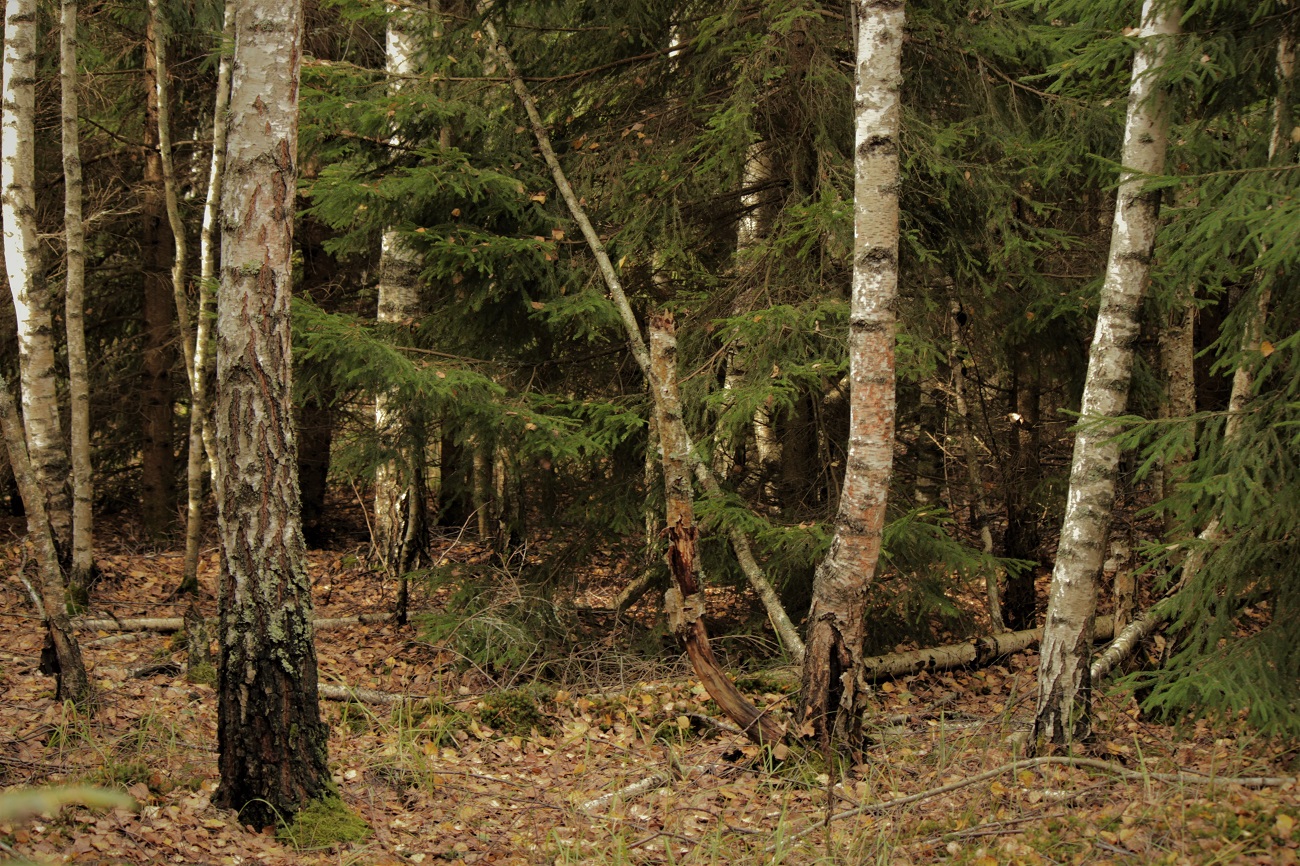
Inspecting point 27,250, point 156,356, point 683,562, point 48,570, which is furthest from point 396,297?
point 683,562

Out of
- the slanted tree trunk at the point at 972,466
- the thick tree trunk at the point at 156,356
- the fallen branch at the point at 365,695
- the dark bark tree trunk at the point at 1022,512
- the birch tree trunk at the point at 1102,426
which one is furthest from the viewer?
the thick tree trunk at the point at 156,356

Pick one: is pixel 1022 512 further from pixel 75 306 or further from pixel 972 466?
pixel 75 306

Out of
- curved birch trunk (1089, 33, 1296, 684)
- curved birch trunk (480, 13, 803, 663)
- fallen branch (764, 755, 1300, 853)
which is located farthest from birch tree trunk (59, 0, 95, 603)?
curved birch trunk (1089, 33, 1296, 684)

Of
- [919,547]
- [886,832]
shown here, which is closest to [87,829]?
[886,832]

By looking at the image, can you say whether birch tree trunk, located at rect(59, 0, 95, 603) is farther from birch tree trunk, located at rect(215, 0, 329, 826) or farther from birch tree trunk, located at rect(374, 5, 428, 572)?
birch tree trunk, located at rect(215, 0, 329, 826)

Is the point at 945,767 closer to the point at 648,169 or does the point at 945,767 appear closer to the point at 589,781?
the point at 589,781

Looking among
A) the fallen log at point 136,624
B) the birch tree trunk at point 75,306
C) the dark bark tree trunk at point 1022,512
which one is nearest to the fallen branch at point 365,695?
the fallen log at point 136,624

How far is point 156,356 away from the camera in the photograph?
1175 cm

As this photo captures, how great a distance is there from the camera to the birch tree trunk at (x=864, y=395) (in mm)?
5414

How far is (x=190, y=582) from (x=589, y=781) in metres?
4.51

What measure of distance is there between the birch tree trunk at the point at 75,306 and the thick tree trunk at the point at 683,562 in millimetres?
6089

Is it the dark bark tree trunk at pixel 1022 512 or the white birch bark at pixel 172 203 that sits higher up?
the white birch bark at pixel 172 203

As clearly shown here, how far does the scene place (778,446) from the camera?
9789mm

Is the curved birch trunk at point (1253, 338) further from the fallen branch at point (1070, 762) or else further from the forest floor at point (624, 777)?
the forest floor at point (624, 777)
